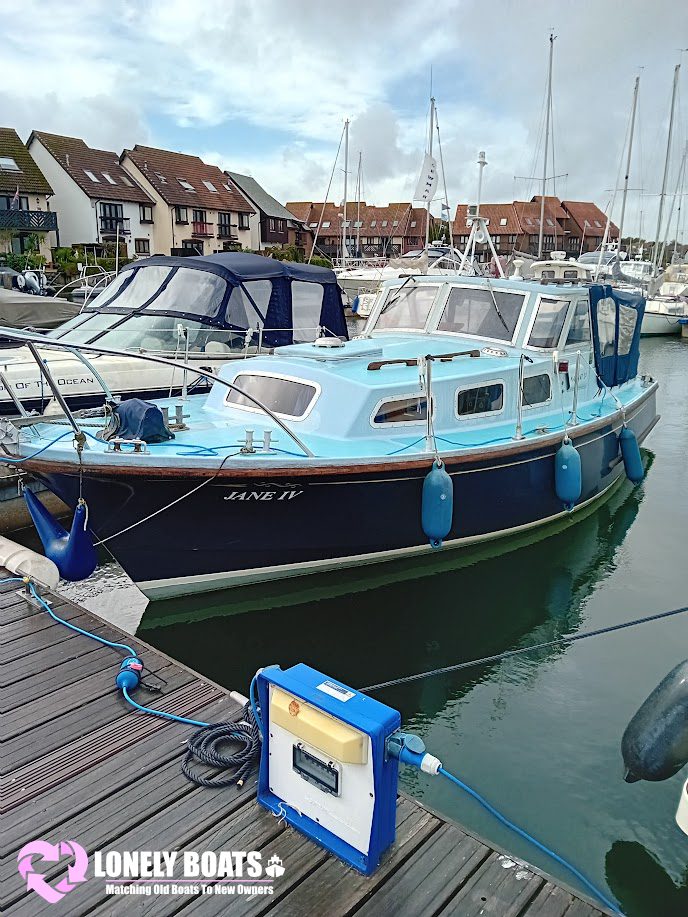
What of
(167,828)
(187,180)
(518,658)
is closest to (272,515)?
(518,658)

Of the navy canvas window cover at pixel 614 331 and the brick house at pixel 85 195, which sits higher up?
the brick house at pixel 85 195

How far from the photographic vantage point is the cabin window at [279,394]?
7727mm

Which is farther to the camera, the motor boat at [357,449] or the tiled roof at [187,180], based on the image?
the tiled roof at [187,180]

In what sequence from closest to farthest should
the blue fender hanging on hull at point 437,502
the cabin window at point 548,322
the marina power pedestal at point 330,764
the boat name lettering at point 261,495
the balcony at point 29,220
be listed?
the marina power pedestal at point 330,764, the boat name lettering at point 261,495, the blue fender hanging on hull at point 437,502, the cabin window at point 548,322, the balcony at point 29,220

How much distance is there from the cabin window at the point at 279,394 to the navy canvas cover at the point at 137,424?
102cm

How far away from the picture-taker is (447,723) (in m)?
5.97

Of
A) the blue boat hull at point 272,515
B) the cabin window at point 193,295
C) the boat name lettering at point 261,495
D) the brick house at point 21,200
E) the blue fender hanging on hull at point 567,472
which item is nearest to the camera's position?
the blue boat hull at point 272,515

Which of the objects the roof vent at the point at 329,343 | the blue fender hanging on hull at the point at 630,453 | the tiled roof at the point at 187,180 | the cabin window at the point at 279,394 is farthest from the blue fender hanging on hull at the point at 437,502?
the tiled roof at the point at 187,180

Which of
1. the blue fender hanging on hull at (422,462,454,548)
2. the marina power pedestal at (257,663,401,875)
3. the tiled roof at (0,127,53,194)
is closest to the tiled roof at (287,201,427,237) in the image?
the tiled roof at (0,127,53,194)

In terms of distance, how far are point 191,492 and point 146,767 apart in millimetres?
2747

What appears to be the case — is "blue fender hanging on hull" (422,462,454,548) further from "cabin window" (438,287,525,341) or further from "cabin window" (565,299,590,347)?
"cabin window" (565,299,590,347)

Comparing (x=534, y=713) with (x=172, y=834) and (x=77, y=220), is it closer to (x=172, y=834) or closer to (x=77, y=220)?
(x=172, y=834)

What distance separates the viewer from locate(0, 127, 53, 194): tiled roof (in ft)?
133

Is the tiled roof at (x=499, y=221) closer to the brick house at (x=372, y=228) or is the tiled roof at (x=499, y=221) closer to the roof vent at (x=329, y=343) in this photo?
the brick house at (x=372, y=228)
